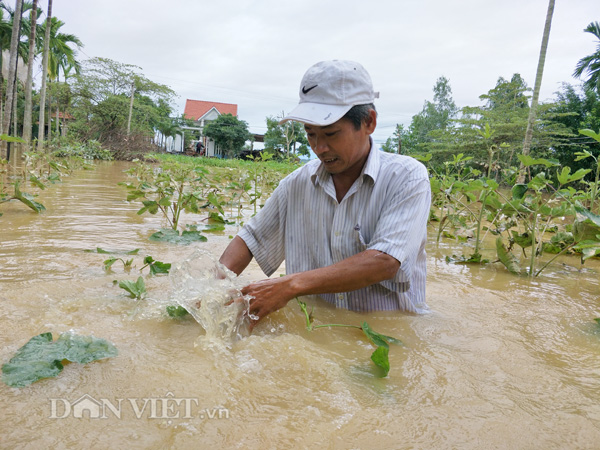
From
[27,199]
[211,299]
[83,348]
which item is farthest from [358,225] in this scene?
[27,199]

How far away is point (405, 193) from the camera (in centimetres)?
172

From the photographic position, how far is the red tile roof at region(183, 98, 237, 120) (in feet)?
151

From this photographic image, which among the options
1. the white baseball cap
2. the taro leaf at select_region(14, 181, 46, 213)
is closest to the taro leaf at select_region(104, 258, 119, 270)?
the white baseball cap

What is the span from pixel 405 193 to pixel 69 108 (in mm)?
31718

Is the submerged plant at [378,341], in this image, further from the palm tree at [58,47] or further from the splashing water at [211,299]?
the palm tree at [58,47]

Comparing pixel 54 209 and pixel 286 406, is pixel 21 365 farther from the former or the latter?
pixel 54 209

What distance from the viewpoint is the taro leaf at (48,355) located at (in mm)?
1112

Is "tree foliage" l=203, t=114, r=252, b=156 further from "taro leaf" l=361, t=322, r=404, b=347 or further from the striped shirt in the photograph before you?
"taro leaf" l=361, t=322, r=404, b=347

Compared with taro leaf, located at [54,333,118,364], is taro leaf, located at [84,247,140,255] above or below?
below

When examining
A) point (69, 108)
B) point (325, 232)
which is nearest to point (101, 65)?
point (69, 108)

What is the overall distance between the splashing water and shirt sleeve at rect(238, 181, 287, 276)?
33cm

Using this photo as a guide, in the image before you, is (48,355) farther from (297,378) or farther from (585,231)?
(585,231)

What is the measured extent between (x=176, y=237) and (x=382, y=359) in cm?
238

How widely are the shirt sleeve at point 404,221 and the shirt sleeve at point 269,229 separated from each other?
20.6 inches
